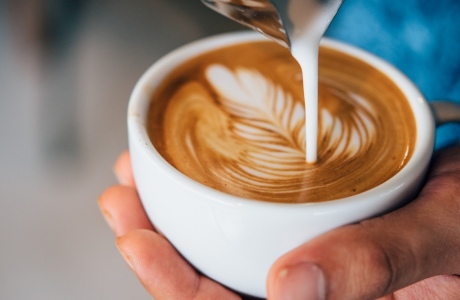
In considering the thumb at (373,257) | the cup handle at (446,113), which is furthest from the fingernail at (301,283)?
the cup handle at (446,113)

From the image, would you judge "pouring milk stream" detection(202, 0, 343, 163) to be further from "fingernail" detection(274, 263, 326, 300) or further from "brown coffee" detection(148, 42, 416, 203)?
"fingernail" detection(274, 263, 326, 300)

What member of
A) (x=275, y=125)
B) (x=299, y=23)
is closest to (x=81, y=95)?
(x=275, y=125)

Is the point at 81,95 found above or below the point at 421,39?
below

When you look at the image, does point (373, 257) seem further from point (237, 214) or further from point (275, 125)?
point (275, 125)

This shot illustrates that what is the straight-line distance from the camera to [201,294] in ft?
2.31

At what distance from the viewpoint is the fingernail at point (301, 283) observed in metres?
0.56

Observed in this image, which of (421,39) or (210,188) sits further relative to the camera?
(421,39)

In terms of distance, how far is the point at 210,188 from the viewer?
631mm

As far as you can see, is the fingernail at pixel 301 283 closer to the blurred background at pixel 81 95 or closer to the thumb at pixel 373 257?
the thumb at pixel 373 257

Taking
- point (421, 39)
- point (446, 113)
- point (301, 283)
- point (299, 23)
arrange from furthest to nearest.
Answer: point (421, 39) < point (446, 113) < point (299, 23) < point (301, 283)

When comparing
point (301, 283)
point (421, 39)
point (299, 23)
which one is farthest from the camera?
point (421, 39)

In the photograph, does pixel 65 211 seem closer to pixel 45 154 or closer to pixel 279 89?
pixel 45 154

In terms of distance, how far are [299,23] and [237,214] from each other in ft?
0.82

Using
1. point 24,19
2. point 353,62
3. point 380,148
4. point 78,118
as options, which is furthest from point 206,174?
point 24,19
